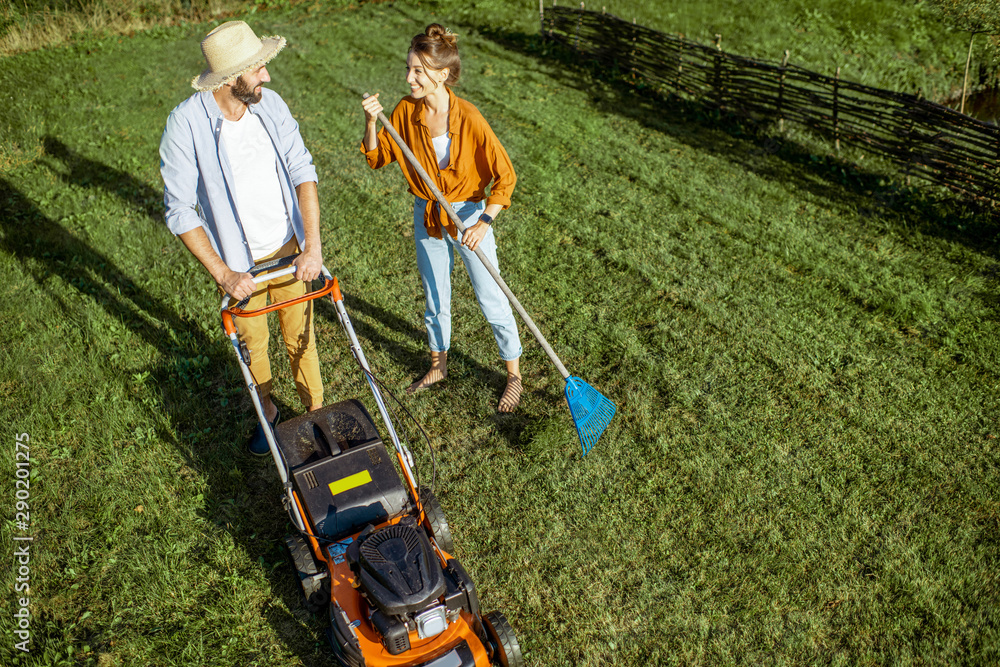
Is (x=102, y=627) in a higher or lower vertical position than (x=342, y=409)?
lower

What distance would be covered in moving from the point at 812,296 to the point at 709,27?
8.88 meters

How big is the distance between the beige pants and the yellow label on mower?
1159 mm

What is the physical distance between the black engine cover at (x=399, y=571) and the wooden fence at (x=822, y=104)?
22.0 feet

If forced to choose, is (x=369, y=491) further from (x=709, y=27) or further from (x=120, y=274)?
(x=709, y=27)

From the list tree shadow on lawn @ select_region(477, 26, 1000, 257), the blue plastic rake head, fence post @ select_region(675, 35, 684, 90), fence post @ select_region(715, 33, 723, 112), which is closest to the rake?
the blue plastic rake head

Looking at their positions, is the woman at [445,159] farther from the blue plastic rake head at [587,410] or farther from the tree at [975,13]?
the tree at [975,13]

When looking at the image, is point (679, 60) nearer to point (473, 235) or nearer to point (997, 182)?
point (997, 182)

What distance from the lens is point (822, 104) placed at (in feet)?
26.5

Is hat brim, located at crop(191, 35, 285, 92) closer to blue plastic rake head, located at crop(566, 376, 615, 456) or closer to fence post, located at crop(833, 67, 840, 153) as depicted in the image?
blue plastic rake head, located at crop(566, 376, 615, 456)

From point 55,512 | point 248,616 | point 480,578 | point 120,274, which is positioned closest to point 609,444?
point 480,578

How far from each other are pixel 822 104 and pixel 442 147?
609 cm

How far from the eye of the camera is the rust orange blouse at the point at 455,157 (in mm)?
3742

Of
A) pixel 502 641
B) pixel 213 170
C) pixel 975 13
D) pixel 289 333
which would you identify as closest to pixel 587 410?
pixel 502 641

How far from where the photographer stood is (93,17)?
1296 centimetres
